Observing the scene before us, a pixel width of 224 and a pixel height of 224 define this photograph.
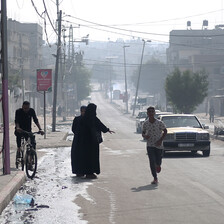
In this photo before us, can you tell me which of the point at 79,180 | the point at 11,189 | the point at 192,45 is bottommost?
the point at 79,180

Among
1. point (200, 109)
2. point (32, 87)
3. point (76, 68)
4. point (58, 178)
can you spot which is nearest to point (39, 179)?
point (58, 178)

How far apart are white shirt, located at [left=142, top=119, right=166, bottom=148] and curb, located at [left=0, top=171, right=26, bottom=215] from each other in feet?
8.96

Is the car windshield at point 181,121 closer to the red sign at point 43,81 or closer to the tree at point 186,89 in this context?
the red sign at point 43,81

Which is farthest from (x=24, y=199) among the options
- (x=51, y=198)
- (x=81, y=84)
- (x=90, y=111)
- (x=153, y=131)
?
(x=81, y=84)

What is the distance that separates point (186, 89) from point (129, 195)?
4272 centimetres

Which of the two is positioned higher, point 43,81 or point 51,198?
point 43,81

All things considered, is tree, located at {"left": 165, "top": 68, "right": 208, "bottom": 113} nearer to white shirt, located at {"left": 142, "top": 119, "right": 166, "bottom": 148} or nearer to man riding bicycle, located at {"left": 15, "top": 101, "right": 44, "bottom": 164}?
man riding bicycle, located at {"left": 15, "top": 101, "right": 44, "bottom": 164}

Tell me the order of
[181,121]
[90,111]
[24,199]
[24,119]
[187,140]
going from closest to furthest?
[24,199]
[90,111]
[24,119]
[187,140]
[181,121]

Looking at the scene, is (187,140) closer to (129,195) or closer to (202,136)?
(202,136)

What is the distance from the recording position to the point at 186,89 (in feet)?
177

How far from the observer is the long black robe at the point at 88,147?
14.9 m

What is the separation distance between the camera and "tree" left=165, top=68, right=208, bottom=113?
5431 centimetres

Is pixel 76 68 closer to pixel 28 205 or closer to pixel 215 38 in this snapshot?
pixel 215 38

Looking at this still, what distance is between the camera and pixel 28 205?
35.3ft
